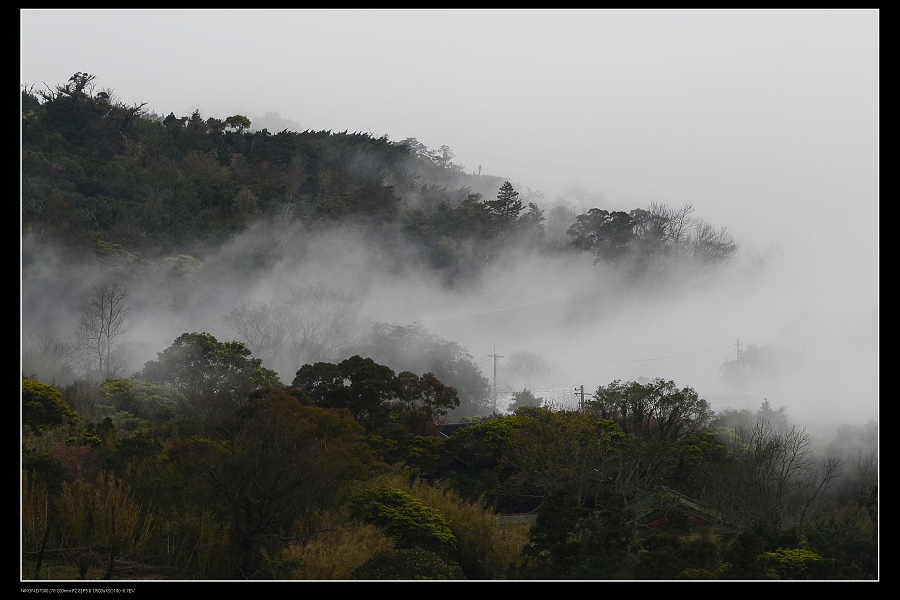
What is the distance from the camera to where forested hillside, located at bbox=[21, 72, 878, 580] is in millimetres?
14172

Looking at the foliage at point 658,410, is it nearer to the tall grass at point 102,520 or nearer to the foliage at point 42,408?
the foliage at point 42,408

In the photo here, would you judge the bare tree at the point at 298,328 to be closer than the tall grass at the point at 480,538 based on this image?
No

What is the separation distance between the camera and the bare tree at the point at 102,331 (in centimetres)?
3244

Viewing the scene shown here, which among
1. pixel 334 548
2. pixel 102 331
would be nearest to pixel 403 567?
pixel 334 548

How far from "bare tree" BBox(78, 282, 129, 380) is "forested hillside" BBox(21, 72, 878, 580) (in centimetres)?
24

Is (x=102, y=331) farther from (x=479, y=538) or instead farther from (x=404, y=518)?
(x=479, y=538)

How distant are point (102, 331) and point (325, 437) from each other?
17784 millimetres

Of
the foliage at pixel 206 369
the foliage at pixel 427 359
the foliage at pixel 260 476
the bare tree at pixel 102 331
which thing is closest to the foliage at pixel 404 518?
the foliage at pixel 260 476

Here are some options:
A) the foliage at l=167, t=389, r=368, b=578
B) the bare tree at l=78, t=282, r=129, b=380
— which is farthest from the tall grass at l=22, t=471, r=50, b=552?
the bare tree at l=78, t=282, r=129, b=380

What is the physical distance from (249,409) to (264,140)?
1935 inches

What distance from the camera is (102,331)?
32594 millimetres

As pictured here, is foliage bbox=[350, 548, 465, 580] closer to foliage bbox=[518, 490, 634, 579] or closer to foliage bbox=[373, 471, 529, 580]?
foliage bbox=[373, 471, 529, 580]

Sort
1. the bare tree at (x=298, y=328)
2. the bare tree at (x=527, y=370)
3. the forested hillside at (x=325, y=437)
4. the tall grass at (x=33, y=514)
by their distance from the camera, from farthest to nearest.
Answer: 1. the bare tree at (x=527, y=370)
2. the bare tree at (x=298, y=328)
3. the forested hillside at (x=325, y=437)
4. the tall grass at (x=33, y=514)

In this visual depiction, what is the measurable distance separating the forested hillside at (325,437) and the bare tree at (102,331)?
0.24m
